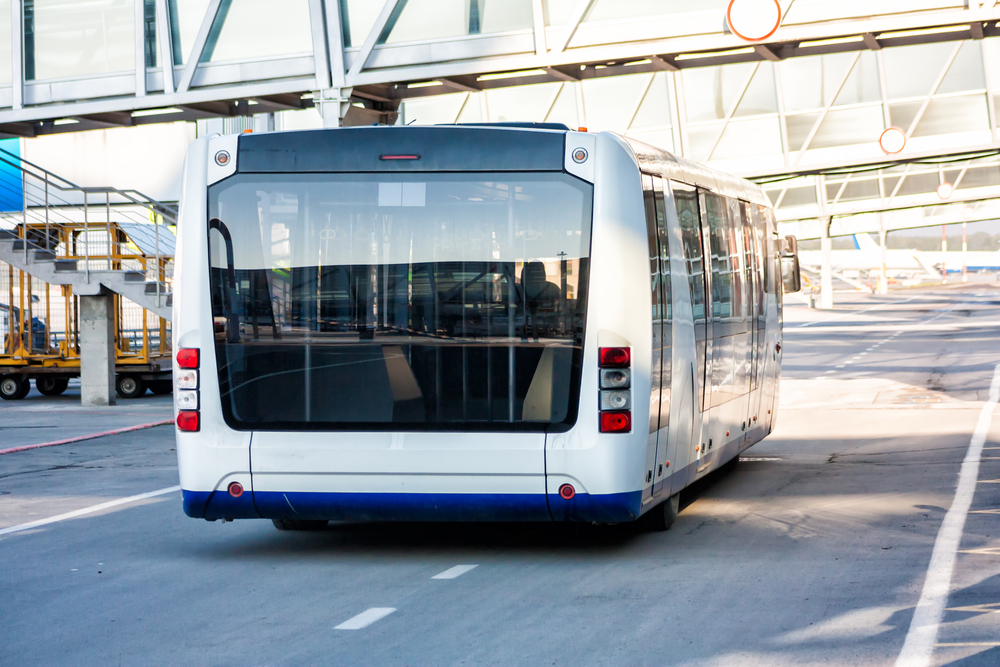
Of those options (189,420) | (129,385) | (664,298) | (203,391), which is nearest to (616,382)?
(664,298)

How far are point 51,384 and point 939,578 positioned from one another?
70.7ft

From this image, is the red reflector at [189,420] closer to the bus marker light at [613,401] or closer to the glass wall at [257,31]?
Result: the bus marker light at [613,401]

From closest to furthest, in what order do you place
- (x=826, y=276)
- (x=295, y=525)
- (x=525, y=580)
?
(x=525, y=580)
(x=295, y=525)
(x=826, y=276)

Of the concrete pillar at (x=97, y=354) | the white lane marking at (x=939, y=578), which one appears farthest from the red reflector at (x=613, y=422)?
the concrete pillar at (x=97, y=354)

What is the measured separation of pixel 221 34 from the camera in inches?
786

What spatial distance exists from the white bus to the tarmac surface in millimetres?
546

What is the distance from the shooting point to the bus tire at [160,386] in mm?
25489

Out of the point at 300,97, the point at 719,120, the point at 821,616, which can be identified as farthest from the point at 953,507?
the point at 719,120

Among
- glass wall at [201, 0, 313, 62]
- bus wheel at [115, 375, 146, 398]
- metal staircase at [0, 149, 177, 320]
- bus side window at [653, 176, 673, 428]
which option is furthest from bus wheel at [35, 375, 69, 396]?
bus side window at [653, 176, 673, 428]

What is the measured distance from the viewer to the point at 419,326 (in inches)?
317

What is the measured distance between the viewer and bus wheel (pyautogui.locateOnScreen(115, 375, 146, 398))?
81.9 ft

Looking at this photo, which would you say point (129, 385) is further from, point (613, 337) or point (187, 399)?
point (613, 337)

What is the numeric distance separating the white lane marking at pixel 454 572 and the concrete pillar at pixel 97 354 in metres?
16.1

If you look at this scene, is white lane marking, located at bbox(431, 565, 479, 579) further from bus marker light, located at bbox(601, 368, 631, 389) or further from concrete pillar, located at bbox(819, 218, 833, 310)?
concrete pillar, located at bbox(819, 218, 833, 310)
